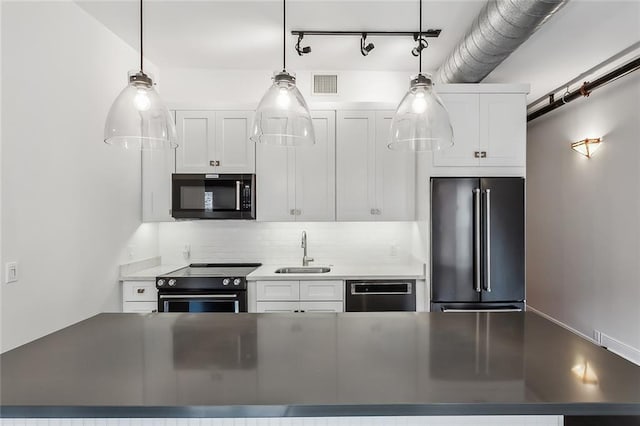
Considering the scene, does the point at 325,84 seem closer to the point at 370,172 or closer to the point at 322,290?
the point at 370,172

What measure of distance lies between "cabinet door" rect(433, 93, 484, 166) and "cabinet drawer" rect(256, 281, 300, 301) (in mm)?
1622

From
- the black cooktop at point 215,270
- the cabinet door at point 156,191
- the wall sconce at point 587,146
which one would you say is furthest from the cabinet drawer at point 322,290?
the wall sconce at point 587,146

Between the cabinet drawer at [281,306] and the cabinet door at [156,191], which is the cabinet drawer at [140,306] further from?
the cabinet drawer at [281,306]

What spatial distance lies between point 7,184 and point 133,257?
54.4 inches

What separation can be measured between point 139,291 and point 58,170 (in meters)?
1.22

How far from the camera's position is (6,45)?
1.94 m

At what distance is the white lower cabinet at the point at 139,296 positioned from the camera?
3.01 metres

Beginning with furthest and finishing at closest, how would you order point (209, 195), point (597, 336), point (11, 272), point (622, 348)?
point (597, 336)
point (622, 348)
point (209, 195)
point (11, 272)

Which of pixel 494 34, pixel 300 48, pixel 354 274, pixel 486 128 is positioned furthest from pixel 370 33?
pixel 354 274

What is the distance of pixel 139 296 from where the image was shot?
3.02 meters

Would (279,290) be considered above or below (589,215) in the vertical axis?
below

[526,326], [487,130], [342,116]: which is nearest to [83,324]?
[526,326]

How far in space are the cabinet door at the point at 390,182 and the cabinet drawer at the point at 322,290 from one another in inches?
30.7

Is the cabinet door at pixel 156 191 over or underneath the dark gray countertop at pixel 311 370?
over
